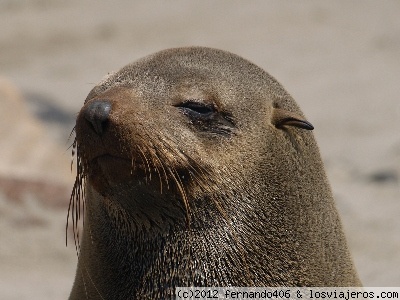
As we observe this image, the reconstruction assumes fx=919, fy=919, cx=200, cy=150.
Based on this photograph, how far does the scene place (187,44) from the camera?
15.0 metres

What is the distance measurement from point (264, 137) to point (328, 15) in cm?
1281

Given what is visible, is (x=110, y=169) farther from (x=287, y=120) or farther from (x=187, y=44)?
(x=187, y=44)

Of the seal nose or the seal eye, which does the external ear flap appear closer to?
the seal eye

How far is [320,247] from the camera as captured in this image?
4.08m

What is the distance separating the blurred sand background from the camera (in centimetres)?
771

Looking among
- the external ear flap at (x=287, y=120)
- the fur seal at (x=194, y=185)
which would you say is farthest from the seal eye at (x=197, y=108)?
the external ear flap at (x=287, y=120)

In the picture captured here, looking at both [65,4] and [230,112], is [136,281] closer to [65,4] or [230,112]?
[230,112]

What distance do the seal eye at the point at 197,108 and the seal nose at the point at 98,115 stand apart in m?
0.37

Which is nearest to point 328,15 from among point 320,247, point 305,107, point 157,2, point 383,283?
point 157,2

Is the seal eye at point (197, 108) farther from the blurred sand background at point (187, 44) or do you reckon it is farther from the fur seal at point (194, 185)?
the blurred sand background at point (187, 44)

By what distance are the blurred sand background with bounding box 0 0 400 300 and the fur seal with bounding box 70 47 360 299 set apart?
2795 millimetres

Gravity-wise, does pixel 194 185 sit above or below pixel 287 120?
below

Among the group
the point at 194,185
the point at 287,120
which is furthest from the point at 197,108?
the point at 287,120

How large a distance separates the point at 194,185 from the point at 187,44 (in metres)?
11.4
